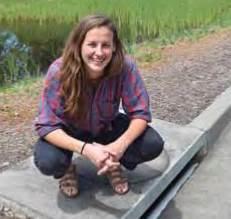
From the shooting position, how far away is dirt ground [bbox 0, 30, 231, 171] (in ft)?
13.0

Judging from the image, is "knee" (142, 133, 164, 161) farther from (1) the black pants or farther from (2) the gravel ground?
(2) the gravel ground

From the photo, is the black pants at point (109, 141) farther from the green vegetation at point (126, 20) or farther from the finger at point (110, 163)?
the green vegetation at point (126, 20)

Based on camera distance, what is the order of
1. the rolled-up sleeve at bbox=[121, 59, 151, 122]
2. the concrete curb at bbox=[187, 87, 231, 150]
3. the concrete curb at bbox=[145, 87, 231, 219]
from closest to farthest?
the rolled-up sleeve at bbox=[121, 59, 151, 122], the concrete curb at bbox=[145, 87, 231, 219], the concrete curb at bbox=[187, 87, 231, 150]

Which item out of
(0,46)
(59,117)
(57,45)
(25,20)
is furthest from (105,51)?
(25,20)

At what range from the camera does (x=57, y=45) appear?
970 cm

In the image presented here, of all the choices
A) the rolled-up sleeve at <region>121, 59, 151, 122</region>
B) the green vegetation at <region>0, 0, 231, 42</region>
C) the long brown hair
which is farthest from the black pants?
the green vegetation at <region>0, 0, 231, 42</region>

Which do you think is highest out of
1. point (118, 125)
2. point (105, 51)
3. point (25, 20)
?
point (105, 51)

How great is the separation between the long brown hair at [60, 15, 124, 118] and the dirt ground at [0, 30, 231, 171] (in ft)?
2.90

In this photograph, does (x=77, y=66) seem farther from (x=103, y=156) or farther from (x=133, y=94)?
(x=103, y=156)

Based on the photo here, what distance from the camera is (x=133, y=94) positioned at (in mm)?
2977

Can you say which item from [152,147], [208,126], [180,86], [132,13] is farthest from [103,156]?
[132,13]

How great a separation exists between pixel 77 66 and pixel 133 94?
0.35 metres

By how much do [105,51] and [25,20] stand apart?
9.95m

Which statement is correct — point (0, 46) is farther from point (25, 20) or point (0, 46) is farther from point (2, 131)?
point (2, 131)
